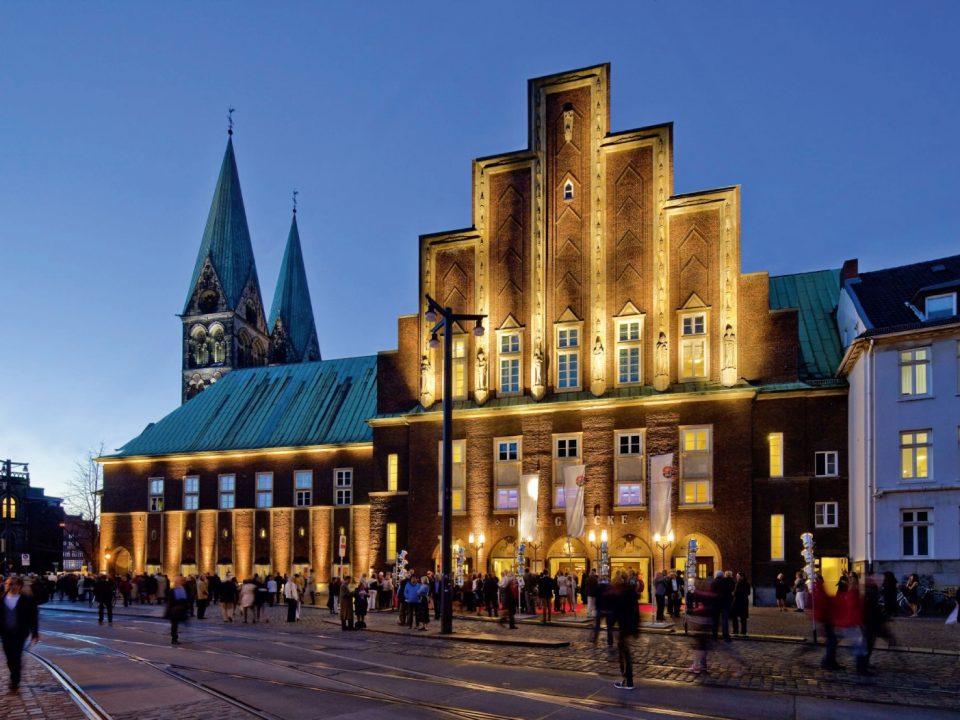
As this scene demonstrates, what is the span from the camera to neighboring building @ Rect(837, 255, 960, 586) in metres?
33.7

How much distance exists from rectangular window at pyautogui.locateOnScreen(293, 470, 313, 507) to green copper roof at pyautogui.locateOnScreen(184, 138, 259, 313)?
149 ft

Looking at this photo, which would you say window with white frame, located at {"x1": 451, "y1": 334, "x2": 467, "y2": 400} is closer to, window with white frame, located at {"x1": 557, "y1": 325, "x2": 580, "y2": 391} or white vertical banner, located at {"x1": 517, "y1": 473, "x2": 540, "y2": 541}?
window with white frame, located at {"x1": 557, "y1": 325, "x2": 580, "y2": 391}

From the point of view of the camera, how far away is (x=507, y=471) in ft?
142

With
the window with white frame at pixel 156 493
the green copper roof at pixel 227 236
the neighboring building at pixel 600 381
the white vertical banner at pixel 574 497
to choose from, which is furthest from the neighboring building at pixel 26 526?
the white vertical banner at pixel 574 497

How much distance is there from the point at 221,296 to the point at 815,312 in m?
67.1

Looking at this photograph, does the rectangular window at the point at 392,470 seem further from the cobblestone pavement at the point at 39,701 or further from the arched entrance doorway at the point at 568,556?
the cobblestone pavement at the point at 39,701

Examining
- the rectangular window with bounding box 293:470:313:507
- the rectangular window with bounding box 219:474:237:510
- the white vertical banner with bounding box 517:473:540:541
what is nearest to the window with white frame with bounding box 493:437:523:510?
the white vertical banner with bounding box 517:473:540:541

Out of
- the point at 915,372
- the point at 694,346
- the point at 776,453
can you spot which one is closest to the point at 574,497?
the point at 694,346

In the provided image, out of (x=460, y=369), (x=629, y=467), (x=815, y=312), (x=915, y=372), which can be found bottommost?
(x=629, y=467)

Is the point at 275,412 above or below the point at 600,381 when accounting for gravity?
below

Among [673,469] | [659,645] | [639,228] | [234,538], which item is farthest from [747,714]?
[234,538]

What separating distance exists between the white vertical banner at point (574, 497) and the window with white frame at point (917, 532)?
1249 cm

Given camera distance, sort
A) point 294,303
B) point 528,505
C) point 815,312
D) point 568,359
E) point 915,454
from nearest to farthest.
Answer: point 915,454 < point 528,505 < point 568,359 < point 815,312 < point 294,303

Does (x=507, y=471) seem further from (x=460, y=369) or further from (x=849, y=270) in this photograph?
(x=849, y=270)
